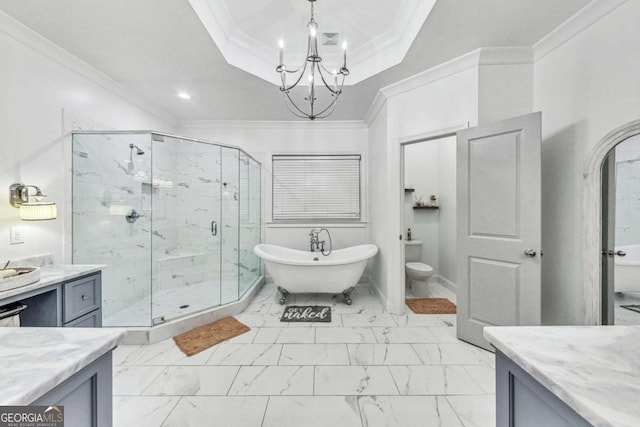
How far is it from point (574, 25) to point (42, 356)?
3.33m

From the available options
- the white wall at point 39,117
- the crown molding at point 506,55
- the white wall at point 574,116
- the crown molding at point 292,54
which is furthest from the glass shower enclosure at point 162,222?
the white wall at point 574,116

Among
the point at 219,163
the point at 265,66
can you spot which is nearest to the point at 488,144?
the point at 265,66

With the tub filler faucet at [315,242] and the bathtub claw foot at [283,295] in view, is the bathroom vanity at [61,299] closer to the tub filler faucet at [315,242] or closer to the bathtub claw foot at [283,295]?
the bathtub claw foot at [283,295]

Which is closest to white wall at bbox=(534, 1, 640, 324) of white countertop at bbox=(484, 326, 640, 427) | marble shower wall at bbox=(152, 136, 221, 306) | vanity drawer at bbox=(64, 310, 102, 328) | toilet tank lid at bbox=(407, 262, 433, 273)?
toilet tank lid at bbox=(407, 262, 433, 273)

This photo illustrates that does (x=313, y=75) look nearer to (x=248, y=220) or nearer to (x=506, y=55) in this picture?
(x=506, y=55)

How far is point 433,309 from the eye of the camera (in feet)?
9.75

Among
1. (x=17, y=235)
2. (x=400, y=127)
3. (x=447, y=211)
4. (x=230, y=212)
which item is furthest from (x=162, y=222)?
(x=447, y=211)

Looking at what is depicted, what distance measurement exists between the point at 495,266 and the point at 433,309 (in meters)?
1.10

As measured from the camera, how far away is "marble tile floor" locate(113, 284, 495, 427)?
4.85 feet

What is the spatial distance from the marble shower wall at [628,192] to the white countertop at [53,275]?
144 inches

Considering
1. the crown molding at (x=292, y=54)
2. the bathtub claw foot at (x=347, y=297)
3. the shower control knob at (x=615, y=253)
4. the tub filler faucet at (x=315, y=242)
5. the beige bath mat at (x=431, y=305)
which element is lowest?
the beige bath mat at (x=431, y=305)

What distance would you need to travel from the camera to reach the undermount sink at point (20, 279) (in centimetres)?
140

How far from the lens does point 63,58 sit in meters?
Answer: 2.14

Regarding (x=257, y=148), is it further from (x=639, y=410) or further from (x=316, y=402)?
(x=639, y=410)
